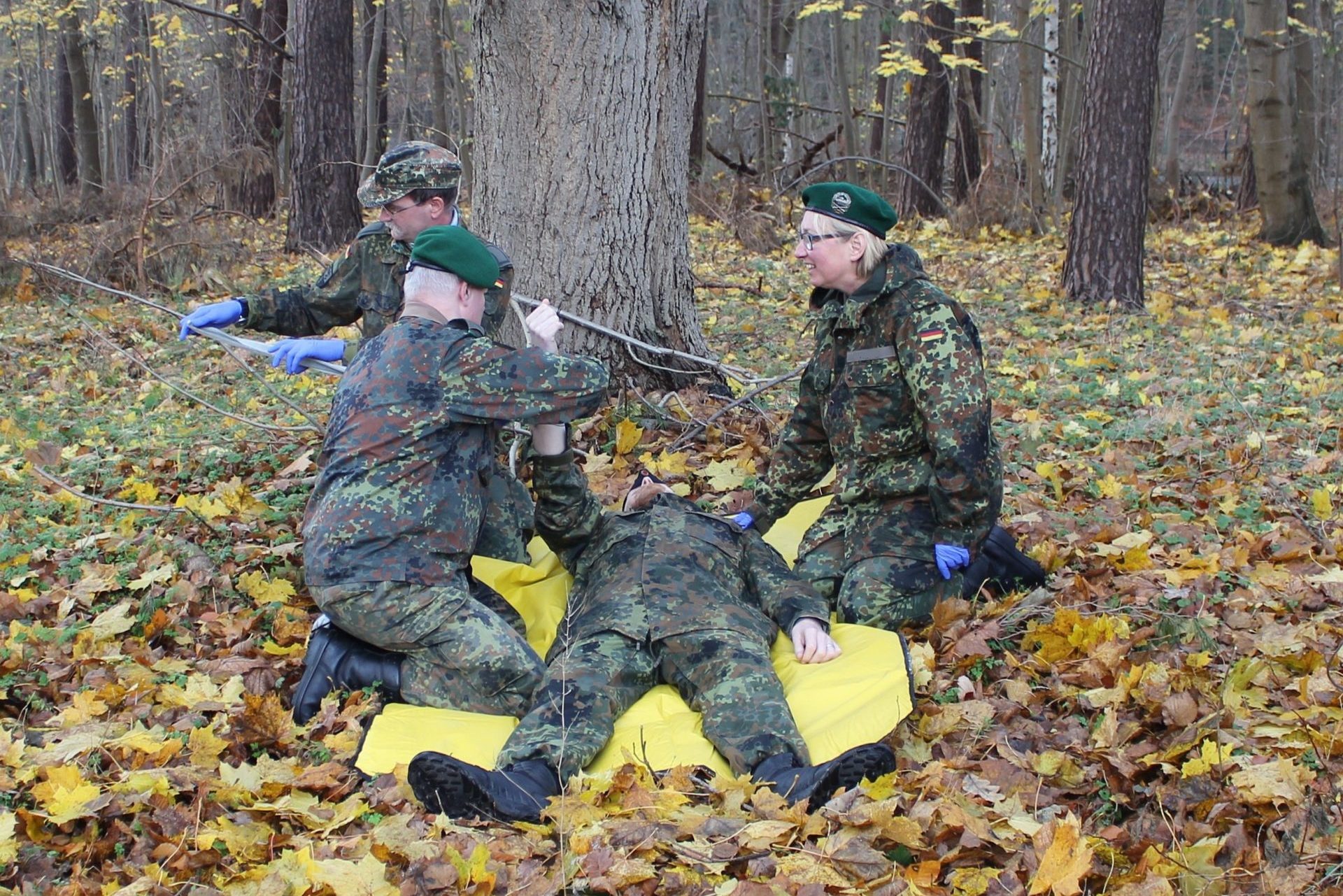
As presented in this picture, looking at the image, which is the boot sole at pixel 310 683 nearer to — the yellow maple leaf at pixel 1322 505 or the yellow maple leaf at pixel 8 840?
the yellow maple leaf at pixel 8 840

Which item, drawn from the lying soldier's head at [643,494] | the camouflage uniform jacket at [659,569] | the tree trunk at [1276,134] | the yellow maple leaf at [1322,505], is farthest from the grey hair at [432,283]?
the tree trunk at [1276,134]

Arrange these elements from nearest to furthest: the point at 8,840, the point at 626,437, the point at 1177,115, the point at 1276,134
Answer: the point at 8,840 → the point at 626,437 → the point at 1276,134 → the point at 1177,115

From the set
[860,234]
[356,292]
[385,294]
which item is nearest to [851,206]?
[860,234]

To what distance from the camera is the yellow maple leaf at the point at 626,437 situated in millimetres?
5551

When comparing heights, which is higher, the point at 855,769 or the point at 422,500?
the point at 422,500

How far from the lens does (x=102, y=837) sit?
2.78 meters

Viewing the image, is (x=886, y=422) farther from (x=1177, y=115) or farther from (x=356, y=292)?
(x=1177, y=115)

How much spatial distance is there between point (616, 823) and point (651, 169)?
3680 millimetres

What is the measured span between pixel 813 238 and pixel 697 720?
1.78 m

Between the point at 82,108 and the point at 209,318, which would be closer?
the point at 209,318

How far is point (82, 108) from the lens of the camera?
17.7 m

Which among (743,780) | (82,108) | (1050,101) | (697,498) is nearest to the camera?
(743,780)

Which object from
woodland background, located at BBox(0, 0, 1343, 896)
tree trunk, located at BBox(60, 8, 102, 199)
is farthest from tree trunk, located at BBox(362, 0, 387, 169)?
tree trunk, located at BBox(60, 8, 102, 199)

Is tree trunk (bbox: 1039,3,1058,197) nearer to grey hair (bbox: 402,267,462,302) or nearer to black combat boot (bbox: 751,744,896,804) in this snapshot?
grey hair (bbox: 402,267,462,302)
